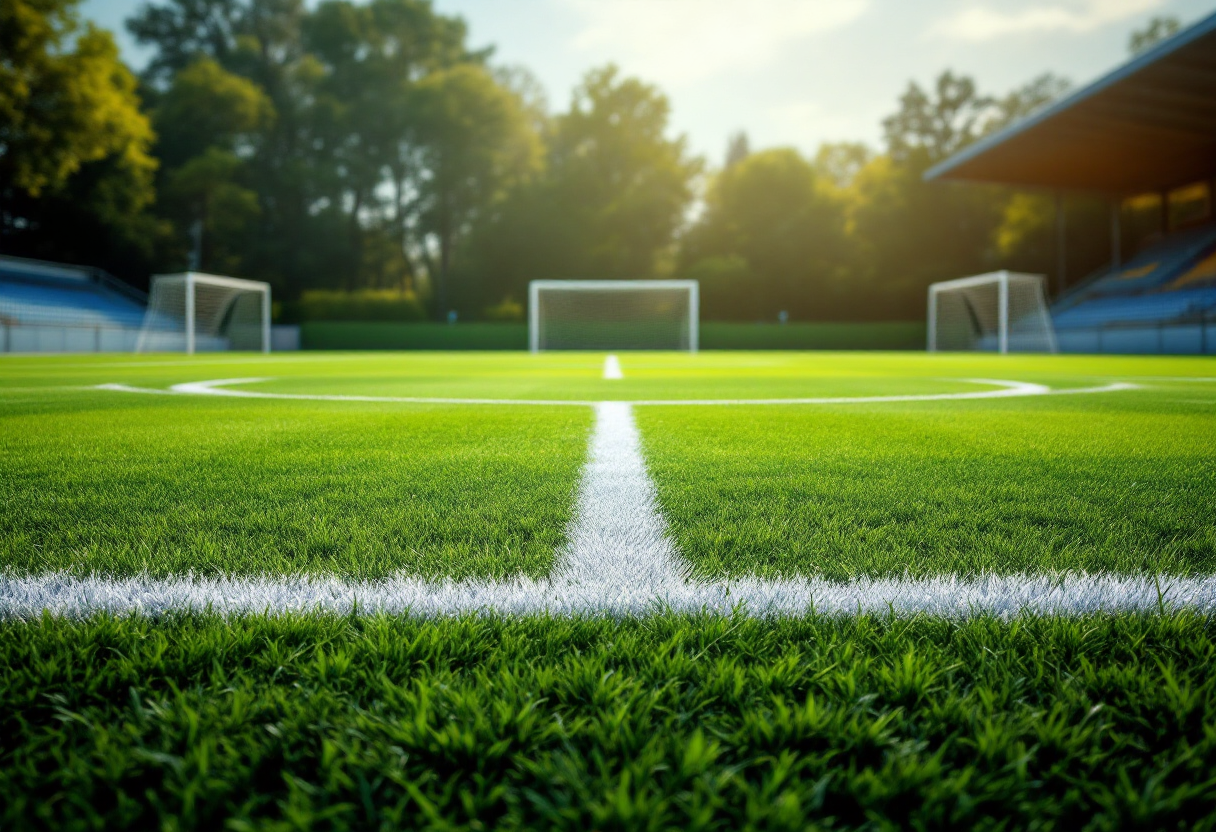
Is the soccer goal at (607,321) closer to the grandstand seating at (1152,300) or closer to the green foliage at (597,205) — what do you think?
the green foliage at (597,205)

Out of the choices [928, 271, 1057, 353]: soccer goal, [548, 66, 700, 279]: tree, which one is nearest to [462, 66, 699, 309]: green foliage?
Answer: [548, 66, 700, 279]: tree

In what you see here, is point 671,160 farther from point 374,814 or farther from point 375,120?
point 374,814

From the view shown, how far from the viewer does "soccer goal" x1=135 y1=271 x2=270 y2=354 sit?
82.7 feet

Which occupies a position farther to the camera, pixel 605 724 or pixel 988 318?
pixel 988 318

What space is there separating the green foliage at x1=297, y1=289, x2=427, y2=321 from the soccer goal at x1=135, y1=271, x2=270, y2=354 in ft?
9.90

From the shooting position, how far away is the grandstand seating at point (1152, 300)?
854 inches

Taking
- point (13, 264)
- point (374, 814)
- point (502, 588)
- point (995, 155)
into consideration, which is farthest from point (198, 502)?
point (13, 264)

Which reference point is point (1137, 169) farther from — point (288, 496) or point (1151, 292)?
point (288, 496)

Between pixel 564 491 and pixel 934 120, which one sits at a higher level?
pixel 934 120

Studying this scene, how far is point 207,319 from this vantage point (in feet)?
86.5

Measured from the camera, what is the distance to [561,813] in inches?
27.8

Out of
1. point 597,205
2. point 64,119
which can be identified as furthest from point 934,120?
point 64,119

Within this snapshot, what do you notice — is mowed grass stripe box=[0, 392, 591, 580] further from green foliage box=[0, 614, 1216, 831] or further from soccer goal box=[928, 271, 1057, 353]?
soccer goal box=[928, 271, 1057, 353]

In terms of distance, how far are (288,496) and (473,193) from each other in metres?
37.6
